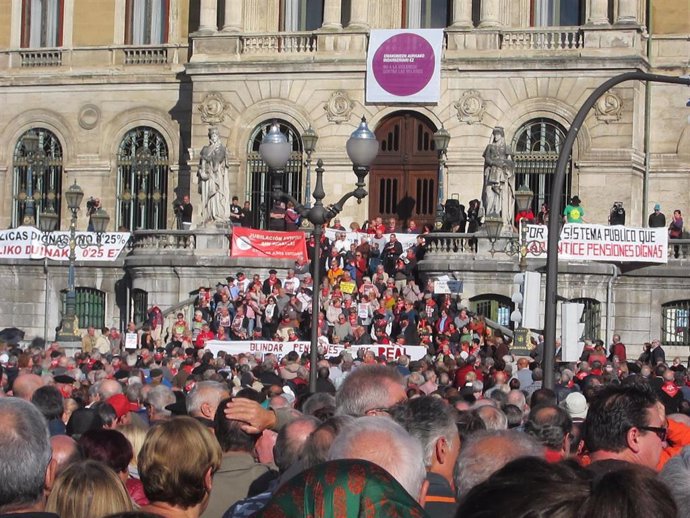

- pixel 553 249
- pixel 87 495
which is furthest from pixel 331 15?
pixel 87 495

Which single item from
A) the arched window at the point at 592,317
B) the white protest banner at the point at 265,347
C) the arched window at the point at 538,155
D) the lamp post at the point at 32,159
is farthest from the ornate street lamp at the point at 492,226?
the lamp post at the point at 32,159

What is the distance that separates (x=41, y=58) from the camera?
4909 centimetres

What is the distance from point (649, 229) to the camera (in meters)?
38.7

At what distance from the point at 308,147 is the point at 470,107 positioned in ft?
30.8

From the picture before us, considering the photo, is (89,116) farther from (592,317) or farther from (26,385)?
(26,385)

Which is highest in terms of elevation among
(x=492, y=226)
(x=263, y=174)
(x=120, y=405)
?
(x=263, y=174)

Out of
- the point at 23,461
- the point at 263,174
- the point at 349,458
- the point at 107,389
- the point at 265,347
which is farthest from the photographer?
the point at 263,174

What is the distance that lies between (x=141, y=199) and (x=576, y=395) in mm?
34813

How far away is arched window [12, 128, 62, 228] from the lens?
159ft

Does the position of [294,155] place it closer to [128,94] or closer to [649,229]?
[128,94]

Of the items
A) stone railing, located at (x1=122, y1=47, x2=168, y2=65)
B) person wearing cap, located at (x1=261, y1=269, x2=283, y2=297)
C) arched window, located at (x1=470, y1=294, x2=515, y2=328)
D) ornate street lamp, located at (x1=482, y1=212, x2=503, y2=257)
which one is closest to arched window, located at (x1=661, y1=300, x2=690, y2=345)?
arched window, located at (x1=470, y1=294, x2=515, y2=328)

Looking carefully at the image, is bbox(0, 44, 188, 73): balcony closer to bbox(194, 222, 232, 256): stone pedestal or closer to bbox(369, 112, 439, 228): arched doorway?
bbox(369, 112, 439, 228): arched doorway

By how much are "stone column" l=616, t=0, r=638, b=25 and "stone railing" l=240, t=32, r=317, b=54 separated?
7885 millimetres

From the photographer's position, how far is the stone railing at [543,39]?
142 ft
